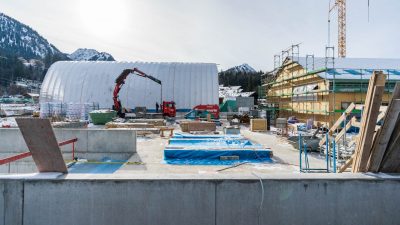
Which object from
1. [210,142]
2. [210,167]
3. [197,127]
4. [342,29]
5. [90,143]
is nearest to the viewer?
[210,167]

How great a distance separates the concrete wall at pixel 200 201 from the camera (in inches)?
174

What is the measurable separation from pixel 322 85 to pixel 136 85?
2966 centimetres

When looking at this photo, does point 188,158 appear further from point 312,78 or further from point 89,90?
point 89,90

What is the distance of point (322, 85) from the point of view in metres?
29.6

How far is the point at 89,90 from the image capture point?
166 ft

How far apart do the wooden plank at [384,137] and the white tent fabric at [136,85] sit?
44.5 metres

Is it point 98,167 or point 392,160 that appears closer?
point 392,160

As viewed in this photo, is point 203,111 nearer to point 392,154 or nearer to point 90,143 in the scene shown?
point 90,143

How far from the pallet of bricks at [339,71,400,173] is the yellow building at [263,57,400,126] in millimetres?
21980

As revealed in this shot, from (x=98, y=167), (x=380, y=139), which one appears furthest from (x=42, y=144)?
(x=98, y=167)

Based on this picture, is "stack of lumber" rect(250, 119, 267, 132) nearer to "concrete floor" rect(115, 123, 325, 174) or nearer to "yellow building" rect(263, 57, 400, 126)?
"yellow building" rect(263, 57, 400, 126)

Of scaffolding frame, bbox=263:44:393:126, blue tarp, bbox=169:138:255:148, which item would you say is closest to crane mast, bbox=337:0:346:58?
scaffolding frame, bbox=263:44:393:126

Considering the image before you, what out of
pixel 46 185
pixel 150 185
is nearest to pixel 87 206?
pixel 46 185

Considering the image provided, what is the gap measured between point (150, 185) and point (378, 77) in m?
4.04
